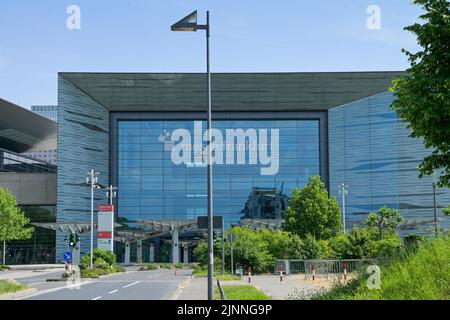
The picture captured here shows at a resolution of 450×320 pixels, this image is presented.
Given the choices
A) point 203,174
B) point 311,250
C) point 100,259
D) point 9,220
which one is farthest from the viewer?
point 203,174

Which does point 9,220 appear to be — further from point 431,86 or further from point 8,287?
point 431,86

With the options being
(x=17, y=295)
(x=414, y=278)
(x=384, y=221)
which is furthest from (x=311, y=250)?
(x=414, y=278)

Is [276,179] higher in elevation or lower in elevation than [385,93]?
lower

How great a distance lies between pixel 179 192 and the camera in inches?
3302

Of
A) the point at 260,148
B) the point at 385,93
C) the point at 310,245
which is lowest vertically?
the point at 310,245

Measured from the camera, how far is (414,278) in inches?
487

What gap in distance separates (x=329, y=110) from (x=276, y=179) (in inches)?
479

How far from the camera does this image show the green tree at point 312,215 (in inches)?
2018

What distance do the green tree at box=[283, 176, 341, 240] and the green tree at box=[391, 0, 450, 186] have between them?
37564mm

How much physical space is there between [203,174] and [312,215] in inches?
1365

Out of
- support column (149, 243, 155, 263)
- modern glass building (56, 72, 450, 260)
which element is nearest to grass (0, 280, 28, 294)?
modern glass building (56, 72, 450, 260)

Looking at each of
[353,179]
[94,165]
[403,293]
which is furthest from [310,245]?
[94,165]

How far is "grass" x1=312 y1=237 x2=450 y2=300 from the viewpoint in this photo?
11.6 m
